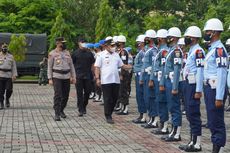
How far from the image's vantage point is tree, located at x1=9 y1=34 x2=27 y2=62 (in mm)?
35378

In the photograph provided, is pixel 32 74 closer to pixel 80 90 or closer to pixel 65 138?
pixel 80 90

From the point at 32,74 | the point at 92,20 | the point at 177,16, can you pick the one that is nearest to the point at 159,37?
the point at 32,74

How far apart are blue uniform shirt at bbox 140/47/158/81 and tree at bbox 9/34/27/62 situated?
22427 millimetres

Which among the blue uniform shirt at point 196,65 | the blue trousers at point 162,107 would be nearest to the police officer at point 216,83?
the blue uniform shirt at point 196,65

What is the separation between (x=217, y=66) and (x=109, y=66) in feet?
19.2

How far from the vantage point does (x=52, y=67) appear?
1532 centimetres

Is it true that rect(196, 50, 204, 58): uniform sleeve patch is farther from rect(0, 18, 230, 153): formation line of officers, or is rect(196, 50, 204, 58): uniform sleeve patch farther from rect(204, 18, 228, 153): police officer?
rect(204, 18, 228, 153): police officer

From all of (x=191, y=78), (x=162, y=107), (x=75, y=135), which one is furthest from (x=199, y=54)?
(x=75, y=135)

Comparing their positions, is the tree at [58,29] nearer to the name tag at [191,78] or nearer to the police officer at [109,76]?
the police officer at [109,76]

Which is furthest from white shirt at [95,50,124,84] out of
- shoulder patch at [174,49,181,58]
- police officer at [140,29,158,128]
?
shoulder patch at [174,49,181,58]

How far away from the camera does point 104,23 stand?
4466 cm

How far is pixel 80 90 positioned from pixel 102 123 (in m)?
2.14

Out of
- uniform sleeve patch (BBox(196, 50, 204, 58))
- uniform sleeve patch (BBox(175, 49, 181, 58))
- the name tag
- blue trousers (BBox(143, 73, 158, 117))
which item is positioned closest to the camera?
uniform sleeve patch (BBox(196, 50, 204, 58))

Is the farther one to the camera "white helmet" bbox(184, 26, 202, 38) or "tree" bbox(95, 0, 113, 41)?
"tree" bbox(95, 0, 113, 41)
